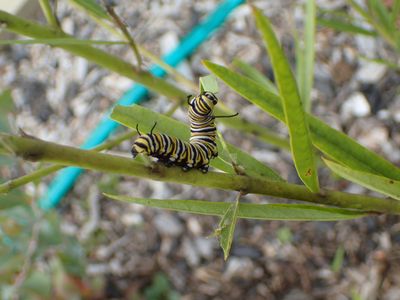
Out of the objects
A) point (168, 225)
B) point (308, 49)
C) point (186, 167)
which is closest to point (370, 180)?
point (186, 167)

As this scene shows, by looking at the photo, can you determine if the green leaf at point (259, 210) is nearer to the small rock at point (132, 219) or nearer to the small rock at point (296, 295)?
the small rock at point (296, 295)

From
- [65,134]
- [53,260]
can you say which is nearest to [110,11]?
[53,260]

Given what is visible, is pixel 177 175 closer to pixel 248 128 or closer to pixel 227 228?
pixel 227 228

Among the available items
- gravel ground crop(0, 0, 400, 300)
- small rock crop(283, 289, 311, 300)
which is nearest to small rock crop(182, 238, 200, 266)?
gravel ground crop(0, 0, 400, 300)

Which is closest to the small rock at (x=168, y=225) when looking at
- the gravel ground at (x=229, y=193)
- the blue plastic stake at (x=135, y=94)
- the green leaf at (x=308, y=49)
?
the gravel ground at (x=229, y=193)

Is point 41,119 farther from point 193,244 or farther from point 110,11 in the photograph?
point 110,11
